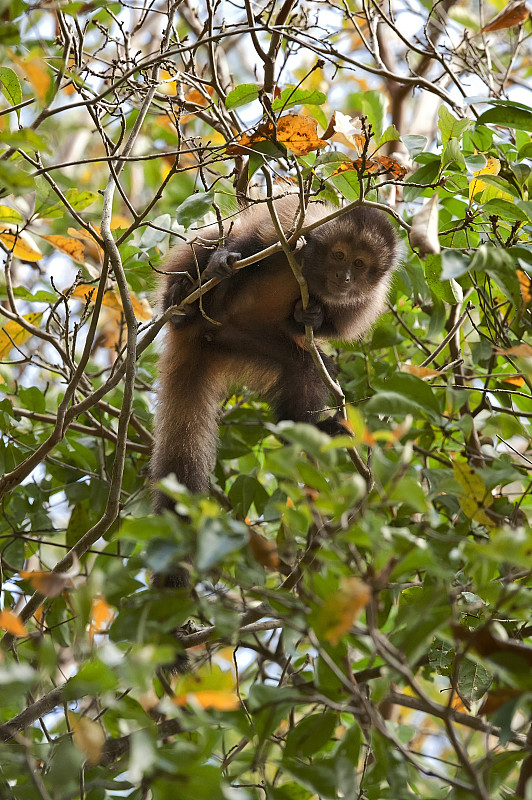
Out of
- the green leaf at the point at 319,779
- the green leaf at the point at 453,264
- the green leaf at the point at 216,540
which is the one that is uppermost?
the green leaf at the point at 453,264

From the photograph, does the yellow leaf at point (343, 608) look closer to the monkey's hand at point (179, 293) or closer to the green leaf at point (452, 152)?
the green leaf at point (452, 152)

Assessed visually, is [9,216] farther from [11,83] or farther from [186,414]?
[186,414]

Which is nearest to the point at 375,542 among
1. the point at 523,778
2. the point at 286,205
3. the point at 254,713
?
the point at 254,713

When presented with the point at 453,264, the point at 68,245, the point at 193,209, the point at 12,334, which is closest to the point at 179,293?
the point at 68,245

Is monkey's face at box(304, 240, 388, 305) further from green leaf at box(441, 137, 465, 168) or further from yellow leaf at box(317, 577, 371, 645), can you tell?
yellow leaf at box(317, 577, 371, 645)

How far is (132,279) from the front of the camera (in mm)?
3656

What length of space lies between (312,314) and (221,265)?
1.86 ft

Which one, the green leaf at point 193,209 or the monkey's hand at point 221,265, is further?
the monkey's hand at point 221,265

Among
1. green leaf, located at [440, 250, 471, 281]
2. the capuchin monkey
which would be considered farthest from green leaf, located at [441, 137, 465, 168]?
the capuchin monkey

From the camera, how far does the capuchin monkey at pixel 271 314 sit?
3.72m

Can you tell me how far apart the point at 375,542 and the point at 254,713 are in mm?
439

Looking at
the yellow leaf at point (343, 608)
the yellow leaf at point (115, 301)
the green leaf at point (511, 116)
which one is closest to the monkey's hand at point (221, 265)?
the yellow leaf at point (115, 301)

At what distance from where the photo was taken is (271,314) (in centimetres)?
389

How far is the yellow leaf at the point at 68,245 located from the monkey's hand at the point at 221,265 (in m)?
0.56
